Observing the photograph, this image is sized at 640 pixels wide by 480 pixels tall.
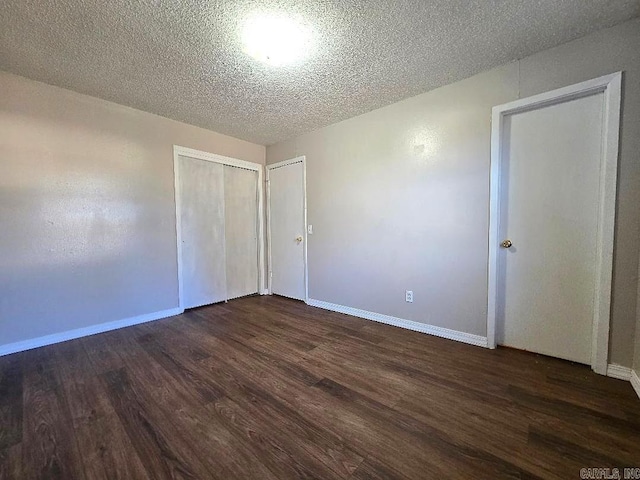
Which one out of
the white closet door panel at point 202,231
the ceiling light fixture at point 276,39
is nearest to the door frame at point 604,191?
the ceiling light fixture at point 276,39

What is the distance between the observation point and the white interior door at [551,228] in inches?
72.7

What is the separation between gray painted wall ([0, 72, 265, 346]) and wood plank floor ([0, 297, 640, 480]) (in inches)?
18.3

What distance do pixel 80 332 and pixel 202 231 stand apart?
1.63 m

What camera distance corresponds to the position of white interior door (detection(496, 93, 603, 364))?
6.06 feet

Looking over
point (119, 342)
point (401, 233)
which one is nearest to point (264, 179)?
point (401, 233)

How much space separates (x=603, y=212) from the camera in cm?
174

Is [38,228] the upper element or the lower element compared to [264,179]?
lower

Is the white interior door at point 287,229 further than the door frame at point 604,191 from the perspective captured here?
Yes

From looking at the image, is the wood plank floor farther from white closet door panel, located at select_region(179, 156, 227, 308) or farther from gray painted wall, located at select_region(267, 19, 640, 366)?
white closet door panel, located at select_region(179, 156, 227, 308)

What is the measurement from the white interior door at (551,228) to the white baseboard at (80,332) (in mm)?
3663

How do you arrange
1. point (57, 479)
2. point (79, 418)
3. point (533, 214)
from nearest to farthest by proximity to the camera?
1. point (57, 479)
2. point (79, 418)
3. point (533, 214)

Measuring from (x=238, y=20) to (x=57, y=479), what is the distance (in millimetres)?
2572

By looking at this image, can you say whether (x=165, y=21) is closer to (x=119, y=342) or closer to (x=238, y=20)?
(x=238, y=20)

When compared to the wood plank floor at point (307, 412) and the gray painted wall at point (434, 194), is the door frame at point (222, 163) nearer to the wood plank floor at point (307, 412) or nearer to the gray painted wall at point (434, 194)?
the gray painted wall at point (434, 194)
